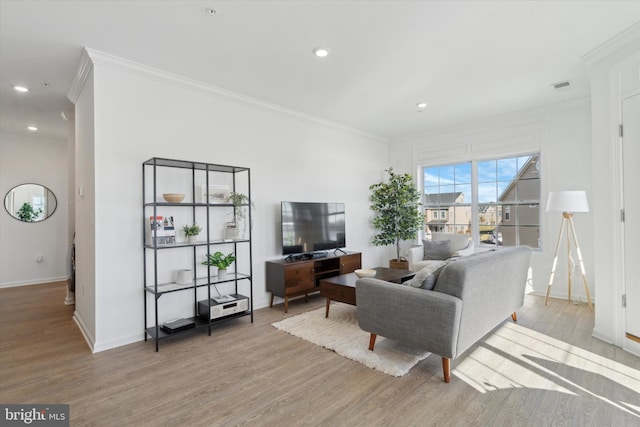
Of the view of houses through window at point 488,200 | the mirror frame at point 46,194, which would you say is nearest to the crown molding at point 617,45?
the view of houses through window at point 488,200

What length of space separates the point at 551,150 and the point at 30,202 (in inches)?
355

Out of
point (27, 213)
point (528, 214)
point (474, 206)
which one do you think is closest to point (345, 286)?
point (474, 206)

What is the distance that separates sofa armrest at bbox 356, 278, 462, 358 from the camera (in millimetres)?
2189

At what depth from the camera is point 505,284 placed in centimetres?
285

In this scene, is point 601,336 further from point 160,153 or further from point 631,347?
point 160,153

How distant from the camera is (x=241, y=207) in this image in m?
3.88

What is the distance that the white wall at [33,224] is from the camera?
18.7 ft

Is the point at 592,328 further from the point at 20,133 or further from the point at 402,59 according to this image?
the point at 20,133

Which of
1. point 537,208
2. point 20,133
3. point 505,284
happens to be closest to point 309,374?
point 505,284

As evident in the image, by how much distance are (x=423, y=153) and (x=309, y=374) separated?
475 centimetres

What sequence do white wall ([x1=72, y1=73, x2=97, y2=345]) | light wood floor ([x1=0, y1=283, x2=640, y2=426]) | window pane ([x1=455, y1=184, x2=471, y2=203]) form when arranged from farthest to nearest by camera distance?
window pane ([x1=455, y1=184, x2=471, y2=203]) → white wall ([x1=72, y1=73, x2=97, y2=345]) → light wood floor ([x1=0, y1=283, x2=640, y2=426])

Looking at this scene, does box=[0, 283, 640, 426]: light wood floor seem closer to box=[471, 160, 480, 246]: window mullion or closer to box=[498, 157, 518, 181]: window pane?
box=[471, 160, 480, 246]: window mullion

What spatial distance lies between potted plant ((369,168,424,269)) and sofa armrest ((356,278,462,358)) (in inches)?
122

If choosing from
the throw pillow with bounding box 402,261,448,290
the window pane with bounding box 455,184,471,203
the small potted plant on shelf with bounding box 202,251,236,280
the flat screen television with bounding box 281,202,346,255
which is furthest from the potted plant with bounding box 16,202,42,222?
the window pane with bounding box 455,184,471,203
